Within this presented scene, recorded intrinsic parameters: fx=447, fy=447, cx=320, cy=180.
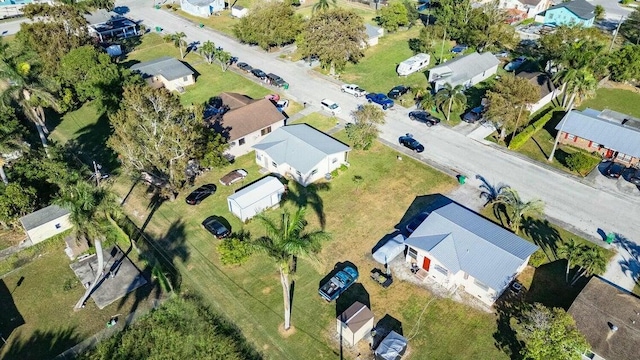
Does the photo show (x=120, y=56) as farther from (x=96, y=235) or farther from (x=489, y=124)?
(x=489, y=124)

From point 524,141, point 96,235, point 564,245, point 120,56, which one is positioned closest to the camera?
point 96,235

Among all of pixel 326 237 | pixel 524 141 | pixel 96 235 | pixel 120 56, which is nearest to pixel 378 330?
pixel 326 237

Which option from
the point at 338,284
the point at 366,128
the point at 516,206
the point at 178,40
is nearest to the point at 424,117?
the point at 366,128

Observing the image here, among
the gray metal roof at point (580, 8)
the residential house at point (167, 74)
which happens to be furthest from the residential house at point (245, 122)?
the gray metal roof at point (580, 8)

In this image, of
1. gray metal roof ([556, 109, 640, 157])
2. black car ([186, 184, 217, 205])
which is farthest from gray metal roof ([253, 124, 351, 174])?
gray metal roof ([556, 109, 640, 157])

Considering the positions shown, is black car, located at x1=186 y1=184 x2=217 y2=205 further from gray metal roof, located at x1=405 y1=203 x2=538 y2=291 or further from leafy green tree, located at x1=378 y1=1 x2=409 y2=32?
leafy green tree, located at x1=378 y1=1 x2=409 y2=32

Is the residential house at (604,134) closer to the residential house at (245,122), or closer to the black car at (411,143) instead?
the black car at (411,143)
